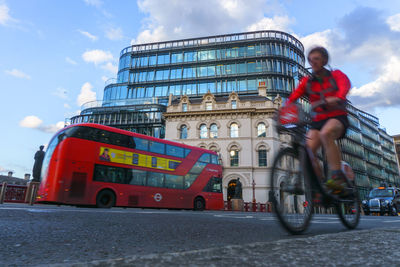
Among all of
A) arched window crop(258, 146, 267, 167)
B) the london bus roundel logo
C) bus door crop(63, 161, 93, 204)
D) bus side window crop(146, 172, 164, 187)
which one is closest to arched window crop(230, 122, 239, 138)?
arched window crop(258, 146, 267, 167)

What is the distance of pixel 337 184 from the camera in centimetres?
246

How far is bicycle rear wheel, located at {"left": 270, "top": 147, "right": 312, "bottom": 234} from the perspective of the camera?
243 centimetres

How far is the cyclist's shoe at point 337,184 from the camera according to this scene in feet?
8.04

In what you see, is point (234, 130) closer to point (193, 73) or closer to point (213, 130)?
point (213, 130)

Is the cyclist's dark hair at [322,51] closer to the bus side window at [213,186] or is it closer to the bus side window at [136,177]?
the bus side window at [136,177]

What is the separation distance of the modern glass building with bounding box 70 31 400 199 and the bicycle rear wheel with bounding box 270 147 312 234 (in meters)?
34.5

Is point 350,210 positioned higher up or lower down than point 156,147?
lower down

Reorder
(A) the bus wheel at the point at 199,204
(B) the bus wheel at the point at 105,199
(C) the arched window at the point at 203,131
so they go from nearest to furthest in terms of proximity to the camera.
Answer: (B) the bus wheel at the point at 105,199 → (A) the bus wheel at the point at 199,204 → (C) the arched window at the point at 203,131

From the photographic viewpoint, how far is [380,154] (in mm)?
65000

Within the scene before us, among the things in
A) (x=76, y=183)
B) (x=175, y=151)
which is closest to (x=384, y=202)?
(x=175, y=151)

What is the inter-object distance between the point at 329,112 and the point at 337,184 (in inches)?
27.3

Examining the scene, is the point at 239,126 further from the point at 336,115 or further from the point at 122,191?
the point at 336,115

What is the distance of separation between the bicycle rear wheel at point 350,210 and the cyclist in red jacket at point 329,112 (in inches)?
12.5

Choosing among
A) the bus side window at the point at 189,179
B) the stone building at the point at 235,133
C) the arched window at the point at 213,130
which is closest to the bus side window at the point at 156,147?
the bus side window at the point at 189,179
